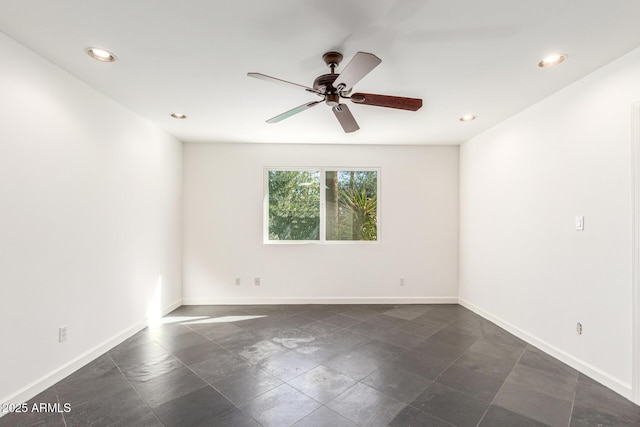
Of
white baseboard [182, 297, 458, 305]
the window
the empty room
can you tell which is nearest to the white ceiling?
the empty room

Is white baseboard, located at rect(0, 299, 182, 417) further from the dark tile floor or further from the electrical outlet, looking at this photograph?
the electrical outlet

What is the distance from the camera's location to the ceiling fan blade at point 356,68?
1.65 meters

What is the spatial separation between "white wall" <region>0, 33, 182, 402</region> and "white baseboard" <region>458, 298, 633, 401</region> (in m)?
4.22

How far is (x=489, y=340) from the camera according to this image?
3125 mm

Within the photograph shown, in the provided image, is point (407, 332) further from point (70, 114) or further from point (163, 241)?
point (70, 114)

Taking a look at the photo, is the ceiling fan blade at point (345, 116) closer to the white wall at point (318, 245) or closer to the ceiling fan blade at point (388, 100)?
the ceiling fan blade at point (388, 100)

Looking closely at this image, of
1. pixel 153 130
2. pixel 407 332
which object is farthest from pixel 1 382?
pixel 407 332

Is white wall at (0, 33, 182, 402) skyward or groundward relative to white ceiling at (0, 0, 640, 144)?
groundward

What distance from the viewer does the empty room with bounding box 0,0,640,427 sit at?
1.85m

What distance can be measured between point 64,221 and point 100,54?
4.40 ft

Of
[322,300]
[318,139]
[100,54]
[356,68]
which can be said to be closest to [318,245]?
[322,300]

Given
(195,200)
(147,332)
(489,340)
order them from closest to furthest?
1. (489,340)
2. (147,332)
3. (195,200)

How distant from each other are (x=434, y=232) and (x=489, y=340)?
70.1 inches

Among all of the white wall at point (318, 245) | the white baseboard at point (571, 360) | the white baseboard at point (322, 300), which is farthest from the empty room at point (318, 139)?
the white wall at point (318, 245)
